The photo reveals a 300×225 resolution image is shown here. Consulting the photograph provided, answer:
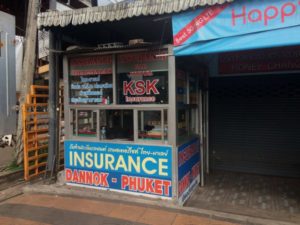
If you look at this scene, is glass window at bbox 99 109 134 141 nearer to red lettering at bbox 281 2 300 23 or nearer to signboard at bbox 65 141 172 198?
signboard at bbox 65 141 172 198

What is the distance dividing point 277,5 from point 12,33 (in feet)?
22.4

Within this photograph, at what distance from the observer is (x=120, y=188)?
5.29 m

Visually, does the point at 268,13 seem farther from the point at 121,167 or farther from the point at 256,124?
the point at 256,124

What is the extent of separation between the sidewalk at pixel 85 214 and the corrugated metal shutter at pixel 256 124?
3.19m

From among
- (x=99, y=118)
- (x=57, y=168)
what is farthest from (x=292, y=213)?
(x=57, y=168)

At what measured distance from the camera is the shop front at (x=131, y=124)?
16.1ft

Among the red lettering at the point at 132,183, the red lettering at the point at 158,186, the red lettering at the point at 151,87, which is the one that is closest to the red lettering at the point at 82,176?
the red lettering at the point at 132,183

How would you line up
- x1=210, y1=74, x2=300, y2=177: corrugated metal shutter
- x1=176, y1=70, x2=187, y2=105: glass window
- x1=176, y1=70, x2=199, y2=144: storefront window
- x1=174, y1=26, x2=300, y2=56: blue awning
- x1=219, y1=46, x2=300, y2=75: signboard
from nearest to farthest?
x1=174, y1=26, x2=300, y2=56: blue awning
x1=176, y1=70, x2=187, y2=105: glass window
x1=176, y1=70, x2=199, y2=144: storefront window
x1=219, y1=46, x2=300, y2=75: signboard
x1=210, y1=74, x2=300, y2=177: corrugated metal shutter

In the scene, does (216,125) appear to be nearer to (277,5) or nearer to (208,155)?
(208,155)

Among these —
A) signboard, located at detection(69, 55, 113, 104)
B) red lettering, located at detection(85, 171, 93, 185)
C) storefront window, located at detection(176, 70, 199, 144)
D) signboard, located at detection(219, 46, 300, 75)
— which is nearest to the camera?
storefront window, located at detection(176, 70, 199, 144)

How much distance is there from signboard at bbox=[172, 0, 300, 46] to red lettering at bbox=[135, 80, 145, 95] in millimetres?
1036

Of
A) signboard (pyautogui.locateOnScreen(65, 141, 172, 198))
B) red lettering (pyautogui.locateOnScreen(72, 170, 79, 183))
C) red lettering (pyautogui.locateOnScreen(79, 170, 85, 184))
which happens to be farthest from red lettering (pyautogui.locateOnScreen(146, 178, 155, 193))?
red lettering (pyautogui.locateOnScreen(72, 170, 79, 183))

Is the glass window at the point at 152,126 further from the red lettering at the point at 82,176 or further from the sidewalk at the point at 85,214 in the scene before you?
the red lettering at the point at 82,176

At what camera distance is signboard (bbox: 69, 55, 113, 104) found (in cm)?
538
